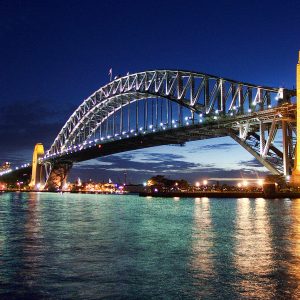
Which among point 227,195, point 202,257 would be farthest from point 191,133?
point 202,257

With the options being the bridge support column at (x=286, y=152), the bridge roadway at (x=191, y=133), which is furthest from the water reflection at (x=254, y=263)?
the bridge roadway at (x=191, y=133)

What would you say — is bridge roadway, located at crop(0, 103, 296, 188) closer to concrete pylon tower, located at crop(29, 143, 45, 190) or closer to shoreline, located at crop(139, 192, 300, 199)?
shoreline, located at crop(139, 192, 300, 199)

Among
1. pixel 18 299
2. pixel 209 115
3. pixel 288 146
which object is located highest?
pixel 209 115

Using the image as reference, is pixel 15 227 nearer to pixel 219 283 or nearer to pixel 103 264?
pixel 103 264

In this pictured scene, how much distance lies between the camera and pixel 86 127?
109 meters

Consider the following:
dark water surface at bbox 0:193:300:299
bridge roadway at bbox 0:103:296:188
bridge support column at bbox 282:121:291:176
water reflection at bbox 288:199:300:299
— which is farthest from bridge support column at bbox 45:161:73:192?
water reflection at bbox 288:199:300:299

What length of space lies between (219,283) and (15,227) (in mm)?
14558

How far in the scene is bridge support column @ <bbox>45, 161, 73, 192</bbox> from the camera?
12018 cm

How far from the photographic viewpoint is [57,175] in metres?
123

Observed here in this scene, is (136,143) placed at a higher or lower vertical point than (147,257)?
higher

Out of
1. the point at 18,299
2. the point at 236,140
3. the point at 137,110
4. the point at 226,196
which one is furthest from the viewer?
the point at 137,110

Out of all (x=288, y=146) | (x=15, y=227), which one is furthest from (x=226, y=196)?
(x=15, y=227)

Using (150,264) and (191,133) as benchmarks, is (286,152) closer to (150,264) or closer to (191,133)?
(191,133)

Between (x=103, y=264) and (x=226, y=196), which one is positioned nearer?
(x=103, y=264)
